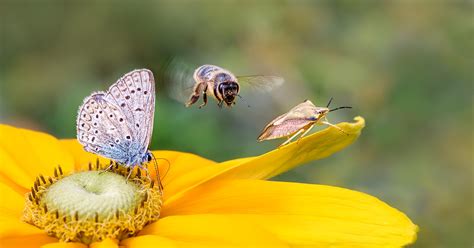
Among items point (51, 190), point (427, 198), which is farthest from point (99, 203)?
point (427, 198)

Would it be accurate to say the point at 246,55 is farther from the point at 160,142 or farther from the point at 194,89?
the point at 194,89

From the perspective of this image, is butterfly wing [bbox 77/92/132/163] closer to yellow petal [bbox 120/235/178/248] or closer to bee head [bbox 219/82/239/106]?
yellow petal [bbox 120/235/178/248]

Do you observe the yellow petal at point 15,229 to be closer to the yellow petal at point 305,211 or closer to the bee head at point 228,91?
the yellow petal at point 305,211

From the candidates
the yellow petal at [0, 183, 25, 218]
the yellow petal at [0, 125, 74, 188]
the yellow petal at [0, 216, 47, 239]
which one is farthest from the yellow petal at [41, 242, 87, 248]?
the yellow petal at [0, 125, 74, 188]

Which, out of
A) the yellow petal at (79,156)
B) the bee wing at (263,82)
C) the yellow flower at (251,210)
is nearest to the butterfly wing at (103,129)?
the yellow flower at (251,210)

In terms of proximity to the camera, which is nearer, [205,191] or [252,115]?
[205,191]

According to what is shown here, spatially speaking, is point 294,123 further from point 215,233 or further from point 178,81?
point 178,81

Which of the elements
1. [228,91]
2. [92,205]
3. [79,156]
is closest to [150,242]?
[92,205]
